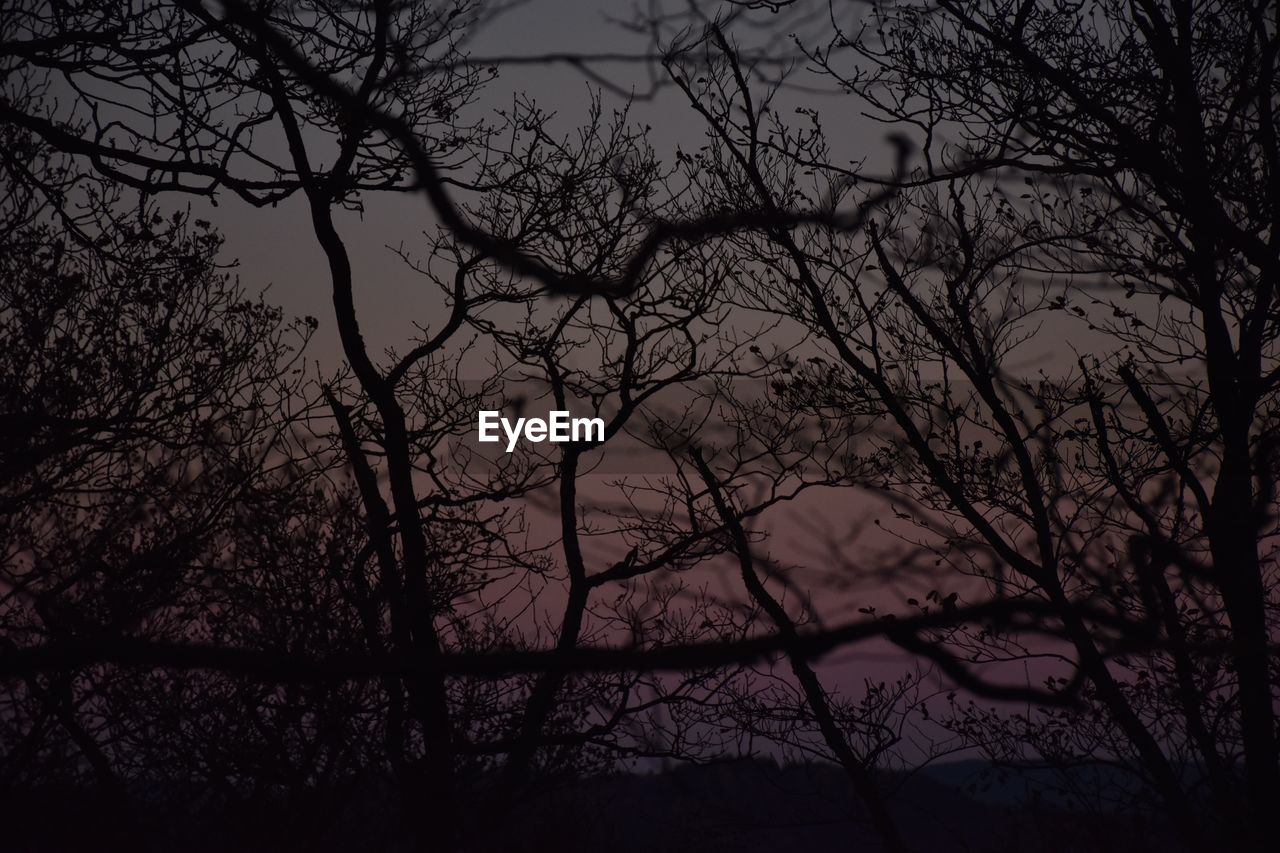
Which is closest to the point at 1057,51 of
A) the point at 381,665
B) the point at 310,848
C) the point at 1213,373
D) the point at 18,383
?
the point at 1213,373

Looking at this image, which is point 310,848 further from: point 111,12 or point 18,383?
point 111,12

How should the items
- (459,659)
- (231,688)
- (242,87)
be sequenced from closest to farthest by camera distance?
(459,659)
(242,87)
(231,688)

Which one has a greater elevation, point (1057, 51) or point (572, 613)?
point (1057, 51)

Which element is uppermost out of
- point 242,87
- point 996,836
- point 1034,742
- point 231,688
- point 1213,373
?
point 242,87

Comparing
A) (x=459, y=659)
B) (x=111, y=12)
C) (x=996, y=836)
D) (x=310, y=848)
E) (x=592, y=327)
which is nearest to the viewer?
(x=459, y=659)

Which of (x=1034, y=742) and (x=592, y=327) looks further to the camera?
(x=592, y=327)

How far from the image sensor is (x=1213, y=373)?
27.2 ft

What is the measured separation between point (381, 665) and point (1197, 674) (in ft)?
33.5

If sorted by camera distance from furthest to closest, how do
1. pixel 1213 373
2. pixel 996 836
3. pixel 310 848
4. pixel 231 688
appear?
pixel 996 836 → pixel 310 848 → pixel 231 688 → pixel 1213 373

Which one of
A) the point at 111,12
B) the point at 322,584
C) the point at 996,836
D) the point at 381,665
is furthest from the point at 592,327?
the point at 381,665

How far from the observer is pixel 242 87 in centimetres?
741

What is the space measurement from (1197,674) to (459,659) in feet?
33.7

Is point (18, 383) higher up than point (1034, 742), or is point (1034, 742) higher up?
point (18, 383)

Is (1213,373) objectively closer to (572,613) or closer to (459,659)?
(572,613)
